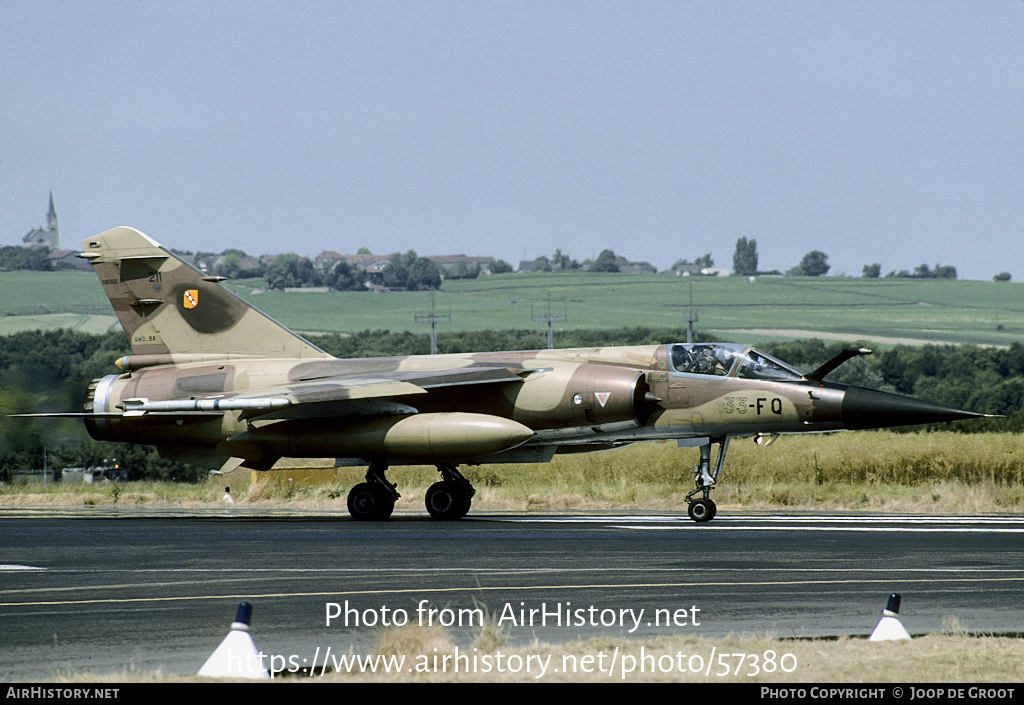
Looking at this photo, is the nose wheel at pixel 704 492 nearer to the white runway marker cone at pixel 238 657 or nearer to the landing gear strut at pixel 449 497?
the landing gear strut at pixel 449 497

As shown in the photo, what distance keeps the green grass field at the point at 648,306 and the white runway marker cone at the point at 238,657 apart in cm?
8369

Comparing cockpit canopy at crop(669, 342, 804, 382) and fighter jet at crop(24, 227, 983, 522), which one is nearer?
fighter jet at crop(24, 227, 983, 522)

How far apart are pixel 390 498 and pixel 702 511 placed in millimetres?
5827

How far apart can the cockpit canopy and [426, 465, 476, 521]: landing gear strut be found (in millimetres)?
4474

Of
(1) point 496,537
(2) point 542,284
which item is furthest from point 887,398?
(2) point 542,284

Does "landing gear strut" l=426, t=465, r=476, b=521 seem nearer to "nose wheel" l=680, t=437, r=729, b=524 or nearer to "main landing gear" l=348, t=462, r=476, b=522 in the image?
"main landing gear" l=348, t=462, r=476, b=522

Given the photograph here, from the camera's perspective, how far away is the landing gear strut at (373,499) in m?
22.4

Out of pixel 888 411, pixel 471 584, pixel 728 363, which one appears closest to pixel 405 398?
pixel 728 363

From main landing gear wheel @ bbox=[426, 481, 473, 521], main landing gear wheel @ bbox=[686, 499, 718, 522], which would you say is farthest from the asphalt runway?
main landing gear wheel @ bbox=[426, 481, 473, 521]

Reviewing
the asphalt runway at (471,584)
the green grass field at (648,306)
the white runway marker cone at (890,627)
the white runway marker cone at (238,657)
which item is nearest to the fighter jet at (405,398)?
the asphalt runway at (471,584)

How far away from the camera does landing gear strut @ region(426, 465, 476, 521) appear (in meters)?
22.5

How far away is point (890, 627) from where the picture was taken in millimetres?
7988

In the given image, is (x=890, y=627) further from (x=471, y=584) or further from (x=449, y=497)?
(x=449, y=497)
